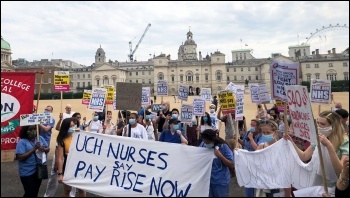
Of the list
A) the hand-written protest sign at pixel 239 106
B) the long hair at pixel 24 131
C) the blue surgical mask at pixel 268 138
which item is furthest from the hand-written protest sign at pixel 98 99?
the blue surgical mask at pixel 268 138

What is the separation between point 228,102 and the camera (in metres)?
7.79

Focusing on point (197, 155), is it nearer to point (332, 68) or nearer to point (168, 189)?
point (168, 189)

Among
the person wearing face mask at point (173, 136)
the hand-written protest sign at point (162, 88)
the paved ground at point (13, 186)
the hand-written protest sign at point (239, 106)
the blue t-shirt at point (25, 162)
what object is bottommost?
the paved ground at point (13, 186)

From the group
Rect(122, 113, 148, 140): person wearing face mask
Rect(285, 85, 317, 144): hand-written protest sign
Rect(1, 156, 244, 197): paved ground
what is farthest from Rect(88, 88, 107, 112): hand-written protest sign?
Rect(285, 85, 317, 144): hand-written protest sign

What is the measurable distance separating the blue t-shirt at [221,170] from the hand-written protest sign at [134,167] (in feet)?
0.44

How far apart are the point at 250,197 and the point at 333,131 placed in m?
1.49

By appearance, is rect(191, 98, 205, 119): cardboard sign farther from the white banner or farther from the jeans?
the jeans

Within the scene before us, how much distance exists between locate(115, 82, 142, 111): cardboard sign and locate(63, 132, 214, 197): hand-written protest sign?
2235 mm

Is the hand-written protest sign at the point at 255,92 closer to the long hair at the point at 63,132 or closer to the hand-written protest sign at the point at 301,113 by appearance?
the hand-written protest sign at the point at 301,113

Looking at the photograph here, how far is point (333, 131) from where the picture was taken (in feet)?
12.7

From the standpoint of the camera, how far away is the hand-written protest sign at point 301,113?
376 cm

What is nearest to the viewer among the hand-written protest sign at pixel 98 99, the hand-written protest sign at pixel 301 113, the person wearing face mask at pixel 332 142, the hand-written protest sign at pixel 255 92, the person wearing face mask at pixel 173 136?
the person wearing face mask at pixel 332 142

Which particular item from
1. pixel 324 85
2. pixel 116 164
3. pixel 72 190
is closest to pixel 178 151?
pixel 116 164

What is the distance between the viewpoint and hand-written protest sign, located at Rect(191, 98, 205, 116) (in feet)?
30.4
